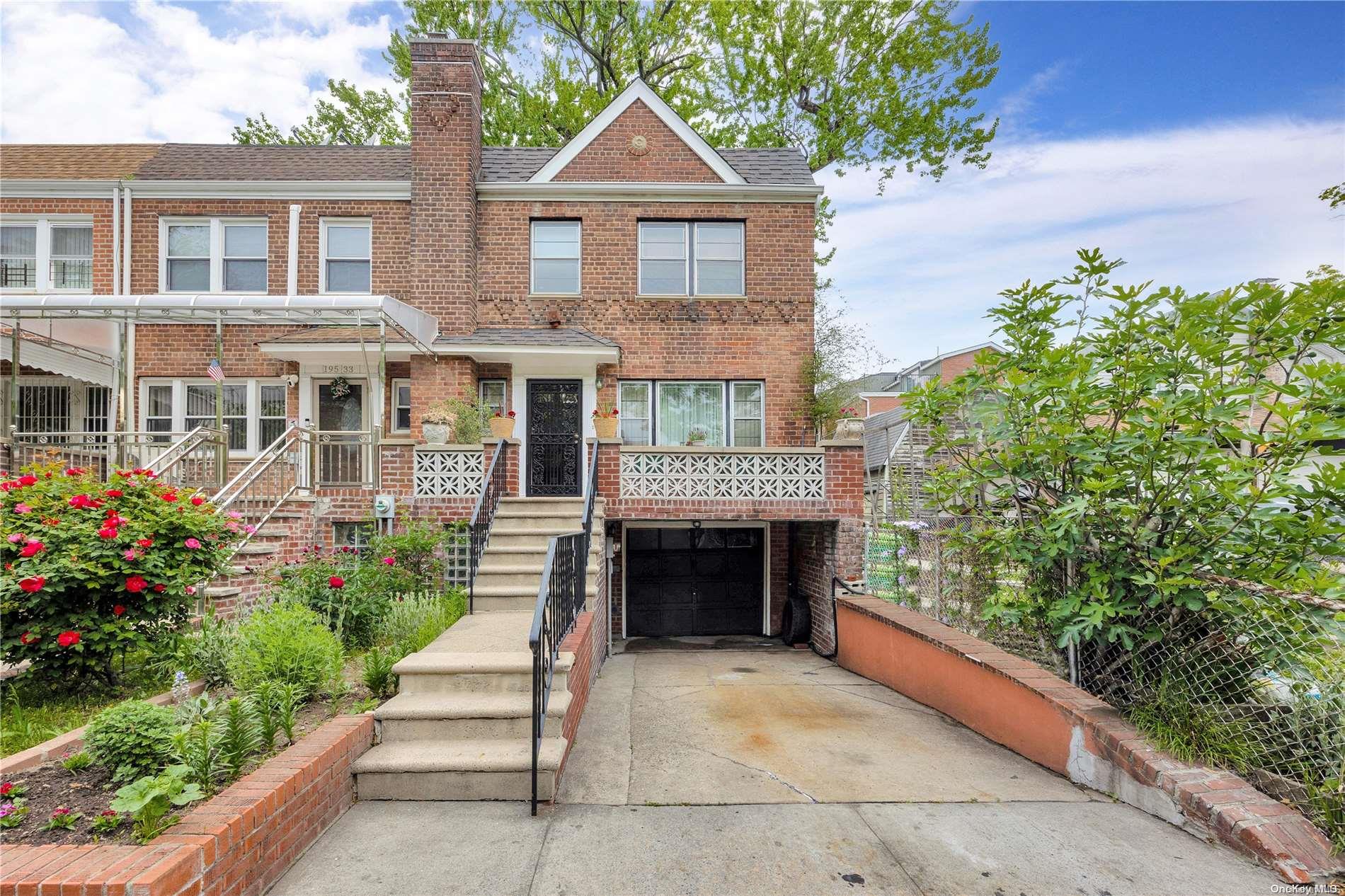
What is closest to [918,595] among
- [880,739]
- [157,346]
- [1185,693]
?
[880,739]

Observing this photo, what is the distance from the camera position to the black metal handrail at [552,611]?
3.90 m

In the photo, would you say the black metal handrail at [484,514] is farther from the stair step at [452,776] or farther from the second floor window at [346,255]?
the second floor window at [346,255]

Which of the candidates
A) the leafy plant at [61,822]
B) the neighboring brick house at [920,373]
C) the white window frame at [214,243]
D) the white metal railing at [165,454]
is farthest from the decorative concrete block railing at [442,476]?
the neighboring brick house at [920,373]

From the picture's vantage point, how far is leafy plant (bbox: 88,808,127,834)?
9.16 feet

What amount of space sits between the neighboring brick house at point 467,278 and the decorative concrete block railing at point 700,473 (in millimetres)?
1729

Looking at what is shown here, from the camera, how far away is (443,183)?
11.8m

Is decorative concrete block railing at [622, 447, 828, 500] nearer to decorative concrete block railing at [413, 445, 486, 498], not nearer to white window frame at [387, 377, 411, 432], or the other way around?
decorative concrete block railing at [413, 445, 486, 498]

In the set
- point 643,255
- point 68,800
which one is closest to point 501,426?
point 643,255

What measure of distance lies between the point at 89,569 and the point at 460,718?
2681 millimetres

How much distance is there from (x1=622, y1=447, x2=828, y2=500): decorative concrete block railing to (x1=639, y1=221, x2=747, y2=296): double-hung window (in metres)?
4.02

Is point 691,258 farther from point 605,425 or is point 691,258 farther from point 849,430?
point 849,430

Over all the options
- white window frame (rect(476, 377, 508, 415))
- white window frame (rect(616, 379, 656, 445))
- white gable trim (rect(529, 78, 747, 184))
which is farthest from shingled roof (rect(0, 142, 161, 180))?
white window frame (rect(616, 379, 656, 445))

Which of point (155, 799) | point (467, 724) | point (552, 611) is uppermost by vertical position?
point (552, 611)

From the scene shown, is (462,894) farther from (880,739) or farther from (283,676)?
(880,739)
